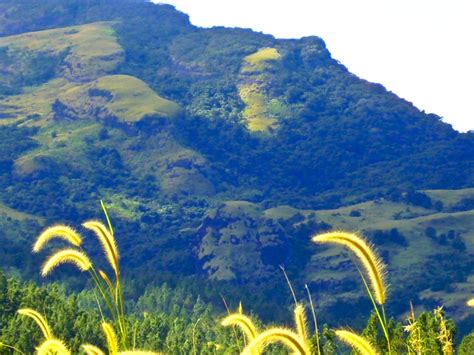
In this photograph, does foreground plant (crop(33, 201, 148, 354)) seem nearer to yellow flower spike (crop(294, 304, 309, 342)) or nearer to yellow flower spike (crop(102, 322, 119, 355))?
yellow flower spike (crop(102, 322, 119, 355))

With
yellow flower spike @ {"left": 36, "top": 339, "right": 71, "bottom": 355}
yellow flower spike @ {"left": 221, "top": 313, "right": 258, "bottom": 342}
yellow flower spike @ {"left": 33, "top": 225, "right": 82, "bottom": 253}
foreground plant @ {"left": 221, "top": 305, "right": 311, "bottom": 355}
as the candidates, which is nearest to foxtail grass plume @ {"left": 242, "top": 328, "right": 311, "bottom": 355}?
foreground plant @ {"left": 221, "top": 305, "right": 311, "bottom": 355}

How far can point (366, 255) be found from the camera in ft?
28.5

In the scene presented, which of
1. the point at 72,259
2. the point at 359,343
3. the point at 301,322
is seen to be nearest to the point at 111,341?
the point at 72,259

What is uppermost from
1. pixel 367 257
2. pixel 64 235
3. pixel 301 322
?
pixel 367 257

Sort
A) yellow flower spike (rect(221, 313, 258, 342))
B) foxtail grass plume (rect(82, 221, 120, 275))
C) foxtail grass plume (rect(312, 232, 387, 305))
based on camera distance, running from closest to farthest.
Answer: foxtail grass plume (rect(312, 232, 387, 305)), foxtail grass plume (rect(82, 221, 120, 275)), yellow flower spike (rect(221, 313, 258, 342))

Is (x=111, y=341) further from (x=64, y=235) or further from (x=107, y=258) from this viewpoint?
(x=64, y=235)

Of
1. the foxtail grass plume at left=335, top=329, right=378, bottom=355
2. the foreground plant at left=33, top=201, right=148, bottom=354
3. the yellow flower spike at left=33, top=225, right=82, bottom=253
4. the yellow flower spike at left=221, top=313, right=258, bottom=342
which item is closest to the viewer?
the foxtail grass plume at left=335, top=329, right=378, bottom=355

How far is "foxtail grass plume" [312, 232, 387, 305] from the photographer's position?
28.2ft

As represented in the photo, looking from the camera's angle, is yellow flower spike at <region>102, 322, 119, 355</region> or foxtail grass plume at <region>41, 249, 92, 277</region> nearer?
yellow flower spike at <region>102, 322, 119, 355</region>

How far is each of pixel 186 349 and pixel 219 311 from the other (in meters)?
73.1

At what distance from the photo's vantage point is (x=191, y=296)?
553ft

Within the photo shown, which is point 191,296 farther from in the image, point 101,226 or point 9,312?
point 101,226

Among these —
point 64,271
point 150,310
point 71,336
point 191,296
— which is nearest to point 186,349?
point 71,336

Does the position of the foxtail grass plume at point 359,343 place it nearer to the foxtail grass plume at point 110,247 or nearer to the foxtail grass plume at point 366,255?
the foxtail grass plume at point 366,255
